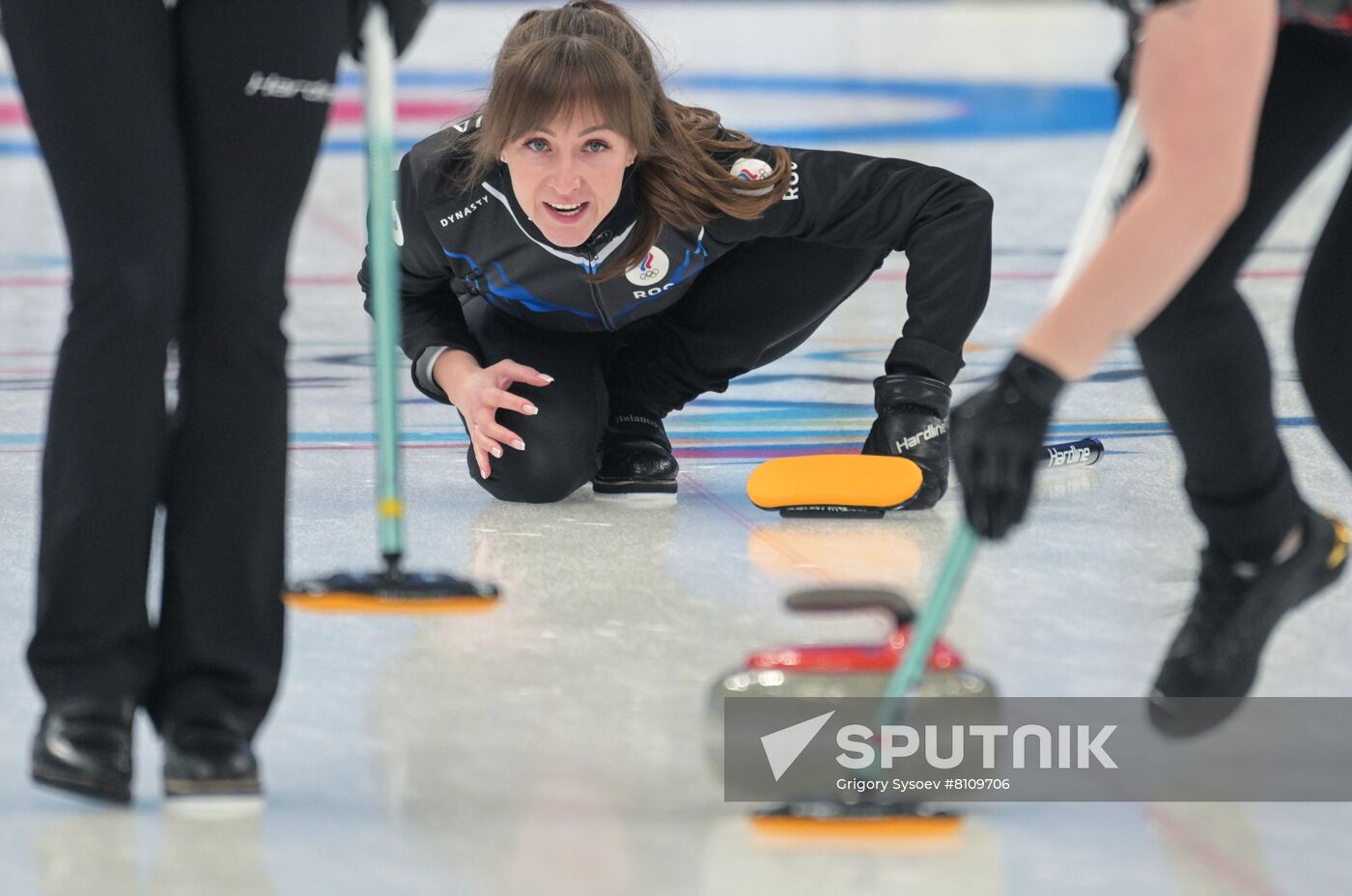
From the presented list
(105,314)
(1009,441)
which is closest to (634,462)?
(105,314)

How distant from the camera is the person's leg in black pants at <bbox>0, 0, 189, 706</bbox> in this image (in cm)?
172

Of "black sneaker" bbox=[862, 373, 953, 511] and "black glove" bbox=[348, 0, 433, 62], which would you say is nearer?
"black glove" bbox=[348, 0, 433, 62]

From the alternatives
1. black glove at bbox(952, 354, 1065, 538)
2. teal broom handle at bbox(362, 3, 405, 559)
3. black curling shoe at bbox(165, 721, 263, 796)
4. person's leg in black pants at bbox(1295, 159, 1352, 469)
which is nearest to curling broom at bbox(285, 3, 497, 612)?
teal broom handle at bbox(362, 3, 405, 559)

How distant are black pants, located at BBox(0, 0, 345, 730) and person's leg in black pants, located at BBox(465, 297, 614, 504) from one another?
1.09m

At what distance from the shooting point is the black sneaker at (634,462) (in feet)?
9.97

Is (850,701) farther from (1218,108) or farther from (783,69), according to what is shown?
(783,69)

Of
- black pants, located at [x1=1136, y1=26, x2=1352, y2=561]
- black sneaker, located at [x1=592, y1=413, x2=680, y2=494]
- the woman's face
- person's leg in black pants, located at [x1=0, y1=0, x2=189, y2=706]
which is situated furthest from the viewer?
black sneaker, located at [x1=592, y1=413, x2=680, y2=494]

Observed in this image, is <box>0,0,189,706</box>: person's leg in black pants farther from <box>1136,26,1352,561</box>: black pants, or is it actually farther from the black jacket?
the black jacket

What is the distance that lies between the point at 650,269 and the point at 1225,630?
124 cm

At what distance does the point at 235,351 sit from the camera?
180 cm

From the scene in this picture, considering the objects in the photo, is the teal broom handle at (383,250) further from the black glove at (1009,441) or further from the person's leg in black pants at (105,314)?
the black glove at (1009,441)

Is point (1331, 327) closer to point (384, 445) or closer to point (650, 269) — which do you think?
point (384, 445)

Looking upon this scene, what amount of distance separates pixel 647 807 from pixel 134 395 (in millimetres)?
589

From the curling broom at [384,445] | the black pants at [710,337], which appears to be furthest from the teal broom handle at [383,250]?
the black pants at [710,337]
